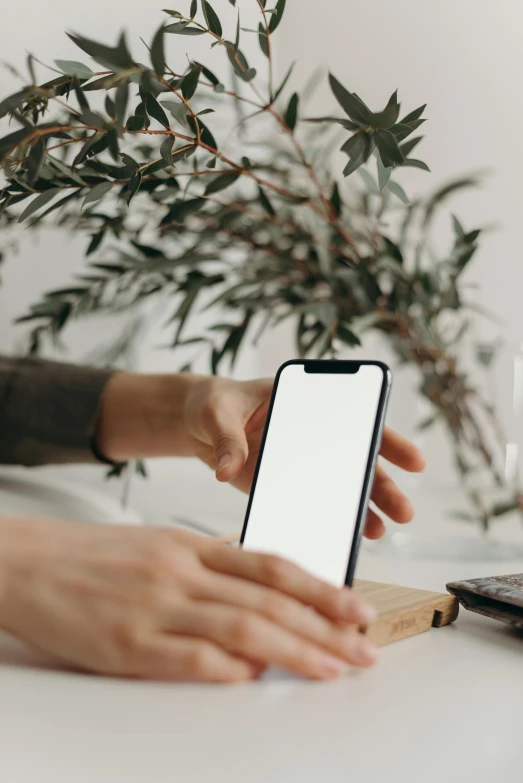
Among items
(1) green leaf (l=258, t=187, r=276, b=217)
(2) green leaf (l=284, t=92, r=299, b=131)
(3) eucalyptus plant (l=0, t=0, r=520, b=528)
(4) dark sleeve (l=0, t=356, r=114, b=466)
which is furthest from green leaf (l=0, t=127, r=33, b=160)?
(4) dark sleeve (l=0, t=356, r=114, b=466)

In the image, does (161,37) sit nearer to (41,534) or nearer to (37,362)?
(41,534)

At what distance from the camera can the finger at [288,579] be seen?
0.41m

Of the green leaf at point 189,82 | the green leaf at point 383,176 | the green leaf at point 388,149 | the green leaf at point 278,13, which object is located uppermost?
the green leaf at point 278,13

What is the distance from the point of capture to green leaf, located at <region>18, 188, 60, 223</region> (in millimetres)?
552

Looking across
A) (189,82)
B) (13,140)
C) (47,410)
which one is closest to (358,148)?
(189,82)

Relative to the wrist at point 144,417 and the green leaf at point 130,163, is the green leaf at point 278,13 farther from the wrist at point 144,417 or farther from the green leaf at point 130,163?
the wrist at point 144,417

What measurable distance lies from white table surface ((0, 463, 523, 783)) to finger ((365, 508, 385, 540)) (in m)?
0.15

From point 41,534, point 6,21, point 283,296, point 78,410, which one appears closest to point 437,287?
point 283,296

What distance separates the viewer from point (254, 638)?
1.30 feet

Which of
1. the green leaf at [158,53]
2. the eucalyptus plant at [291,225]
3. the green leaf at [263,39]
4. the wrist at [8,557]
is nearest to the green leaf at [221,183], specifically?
the eucalyptus plant at [291,225]

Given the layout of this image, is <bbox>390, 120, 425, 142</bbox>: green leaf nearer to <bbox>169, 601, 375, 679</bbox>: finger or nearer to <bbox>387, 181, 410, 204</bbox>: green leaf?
<bbox>387, 181, 410, 204</bbox>: green leaf

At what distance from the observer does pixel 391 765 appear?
35 centimetres

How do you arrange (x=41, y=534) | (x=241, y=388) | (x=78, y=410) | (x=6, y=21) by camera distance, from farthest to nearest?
(x=6, y=21) < (x=78, y=410) < (x=241, y=388) < (x=41, y=534)

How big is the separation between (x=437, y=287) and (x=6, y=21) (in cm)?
87
